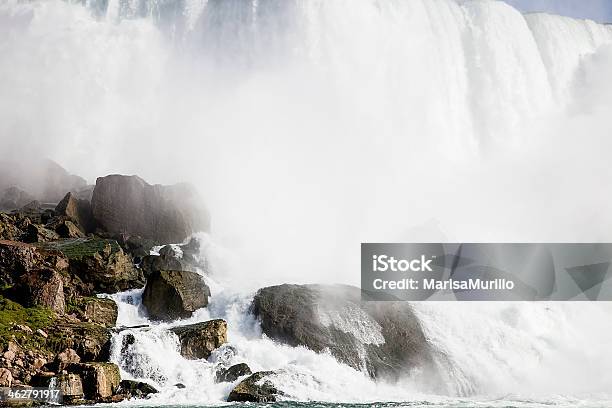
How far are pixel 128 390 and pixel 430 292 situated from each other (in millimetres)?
23121

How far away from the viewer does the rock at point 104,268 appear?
42312 mm

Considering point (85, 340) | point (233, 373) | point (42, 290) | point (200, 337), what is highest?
point (42, 290)

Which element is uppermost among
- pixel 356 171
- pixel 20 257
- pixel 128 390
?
pixel 356 171

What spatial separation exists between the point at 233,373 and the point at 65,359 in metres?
8.36

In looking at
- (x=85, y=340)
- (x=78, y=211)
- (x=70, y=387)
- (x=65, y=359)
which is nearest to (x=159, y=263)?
(x=78, y=211)

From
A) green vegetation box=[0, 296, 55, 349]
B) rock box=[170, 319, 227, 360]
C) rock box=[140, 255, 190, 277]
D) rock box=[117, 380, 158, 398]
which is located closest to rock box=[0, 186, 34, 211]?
rock box=[140, 255, 190, 277]

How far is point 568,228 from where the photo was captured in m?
68.1

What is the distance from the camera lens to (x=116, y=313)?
129 ft

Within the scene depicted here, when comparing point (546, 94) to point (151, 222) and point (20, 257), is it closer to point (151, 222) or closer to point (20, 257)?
point (151, 222)

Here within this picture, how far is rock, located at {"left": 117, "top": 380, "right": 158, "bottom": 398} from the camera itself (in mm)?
30594

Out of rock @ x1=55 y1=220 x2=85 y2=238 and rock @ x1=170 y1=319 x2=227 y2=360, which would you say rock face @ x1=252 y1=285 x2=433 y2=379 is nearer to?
rock @ x1=170 y1=319 x2=227 y2=360

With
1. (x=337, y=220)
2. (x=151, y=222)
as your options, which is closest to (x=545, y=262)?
(x=337, y=220)

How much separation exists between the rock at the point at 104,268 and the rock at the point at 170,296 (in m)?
2.94

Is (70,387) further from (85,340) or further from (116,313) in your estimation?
(116,313)
